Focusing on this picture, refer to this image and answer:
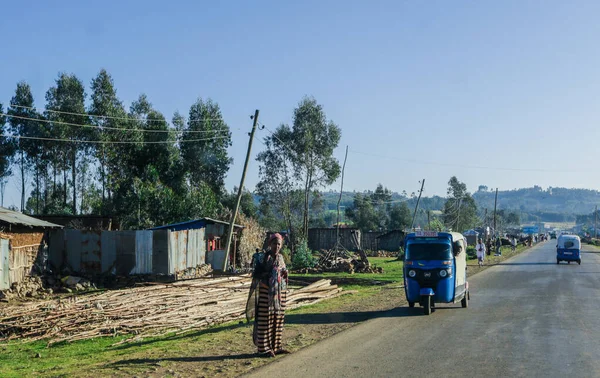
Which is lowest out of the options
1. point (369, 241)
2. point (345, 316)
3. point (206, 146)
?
point (369, 241)

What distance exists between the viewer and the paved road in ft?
33.7

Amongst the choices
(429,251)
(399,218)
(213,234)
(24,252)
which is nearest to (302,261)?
(213,234)

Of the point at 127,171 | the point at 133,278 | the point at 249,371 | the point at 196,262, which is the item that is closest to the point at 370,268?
the point at 196,262

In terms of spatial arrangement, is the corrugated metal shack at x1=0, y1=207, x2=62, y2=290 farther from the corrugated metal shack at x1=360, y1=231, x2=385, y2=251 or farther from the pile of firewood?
the corrugated metal shack at x1=360, y1=231, x2=385, y2=251

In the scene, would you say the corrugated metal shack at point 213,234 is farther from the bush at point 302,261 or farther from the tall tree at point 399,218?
the tall tree at point 399,218

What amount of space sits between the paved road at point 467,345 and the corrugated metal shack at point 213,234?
19646mm

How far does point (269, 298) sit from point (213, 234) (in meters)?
29.7

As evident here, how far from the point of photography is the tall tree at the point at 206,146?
5978 centimetres

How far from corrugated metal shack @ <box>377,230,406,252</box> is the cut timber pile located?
56797mm

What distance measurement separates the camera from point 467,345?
1270cm

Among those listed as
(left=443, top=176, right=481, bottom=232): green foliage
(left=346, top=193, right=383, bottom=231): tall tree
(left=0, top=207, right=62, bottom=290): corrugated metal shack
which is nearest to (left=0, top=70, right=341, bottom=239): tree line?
(left=0, top=207, right=62, bottom=290): corrugated metal shack

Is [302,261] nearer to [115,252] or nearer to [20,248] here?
[115,252]

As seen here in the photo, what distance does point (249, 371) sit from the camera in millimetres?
10312

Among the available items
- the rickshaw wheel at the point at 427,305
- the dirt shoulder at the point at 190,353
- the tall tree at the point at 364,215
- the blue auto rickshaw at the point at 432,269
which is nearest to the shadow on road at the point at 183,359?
the dirt shoulder at the point at 190,353
